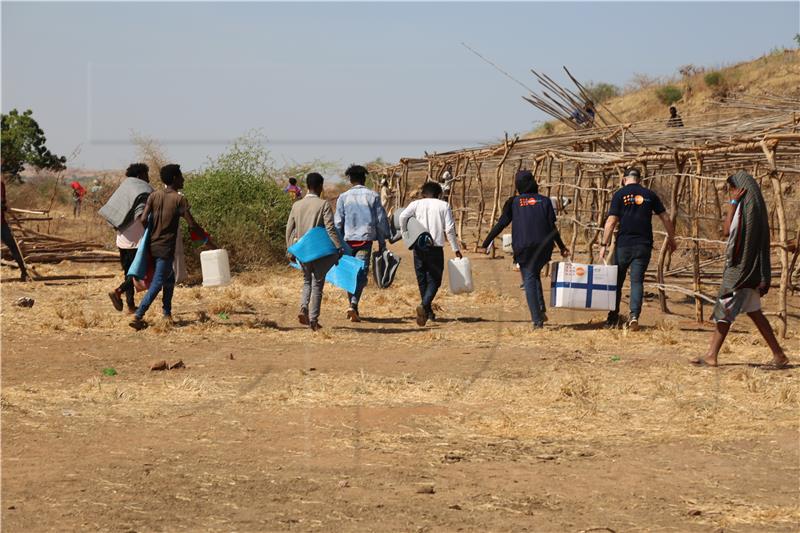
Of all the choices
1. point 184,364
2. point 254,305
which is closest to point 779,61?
point 254,305

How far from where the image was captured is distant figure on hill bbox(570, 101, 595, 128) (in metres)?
16.5

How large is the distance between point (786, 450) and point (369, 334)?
495 centimetres

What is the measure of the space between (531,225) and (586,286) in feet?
2.61

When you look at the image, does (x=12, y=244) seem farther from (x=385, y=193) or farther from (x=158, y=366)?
(x=385, y=193)

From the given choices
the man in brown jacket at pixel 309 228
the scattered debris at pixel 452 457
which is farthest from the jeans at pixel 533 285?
the scattered debris at pixel 452 457

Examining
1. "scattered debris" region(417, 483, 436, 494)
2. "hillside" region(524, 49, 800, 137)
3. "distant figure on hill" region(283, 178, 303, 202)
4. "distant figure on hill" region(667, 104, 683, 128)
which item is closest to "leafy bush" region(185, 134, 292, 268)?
"distant figure on hill" region(283, 178, 303, 202)

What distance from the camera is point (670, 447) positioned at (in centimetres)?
582

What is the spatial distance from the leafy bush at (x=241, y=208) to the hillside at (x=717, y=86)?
1990 centimetres

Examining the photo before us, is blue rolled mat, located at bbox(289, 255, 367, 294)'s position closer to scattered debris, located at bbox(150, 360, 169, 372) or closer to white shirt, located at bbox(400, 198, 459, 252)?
Answer: white shirt, located at bbox(400, 198, 459, 252)

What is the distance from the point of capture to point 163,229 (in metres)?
9.90

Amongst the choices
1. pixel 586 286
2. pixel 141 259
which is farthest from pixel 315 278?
pixel 586 286

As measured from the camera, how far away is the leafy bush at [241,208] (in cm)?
1548

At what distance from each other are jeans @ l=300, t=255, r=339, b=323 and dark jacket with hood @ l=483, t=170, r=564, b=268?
4.97 feet

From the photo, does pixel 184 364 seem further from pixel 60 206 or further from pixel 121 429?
pixel 60 206
